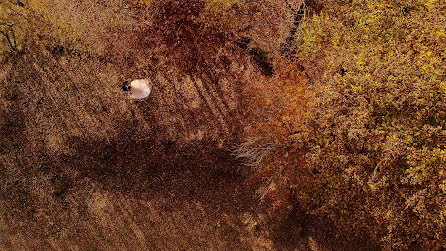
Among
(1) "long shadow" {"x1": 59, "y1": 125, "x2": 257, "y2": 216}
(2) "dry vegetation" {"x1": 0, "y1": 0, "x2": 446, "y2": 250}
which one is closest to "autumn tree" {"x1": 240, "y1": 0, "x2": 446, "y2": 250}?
(2) "dry vegetation" {"x1": 0, "y1": 0, "x2": 446, "y2": 250}

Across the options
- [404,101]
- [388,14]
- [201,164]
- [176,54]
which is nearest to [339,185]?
[404,101]

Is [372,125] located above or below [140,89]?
above

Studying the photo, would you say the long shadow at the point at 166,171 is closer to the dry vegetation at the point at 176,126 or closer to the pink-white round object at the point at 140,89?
the dry vegetation at the point at 176,126

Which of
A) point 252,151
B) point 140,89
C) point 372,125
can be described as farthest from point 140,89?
point 372,125

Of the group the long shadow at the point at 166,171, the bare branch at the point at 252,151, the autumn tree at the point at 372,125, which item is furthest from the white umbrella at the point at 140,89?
the autumn tree at the point at 372,125


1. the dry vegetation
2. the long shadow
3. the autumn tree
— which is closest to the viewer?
the autumn tree

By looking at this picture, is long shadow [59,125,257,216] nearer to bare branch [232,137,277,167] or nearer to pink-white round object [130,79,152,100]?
bare branch [232,137,277,167]

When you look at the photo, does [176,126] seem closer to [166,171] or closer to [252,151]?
[166,171]

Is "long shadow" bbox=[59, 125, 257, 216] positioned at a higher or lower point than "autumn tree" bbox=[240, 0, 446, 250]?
lower
